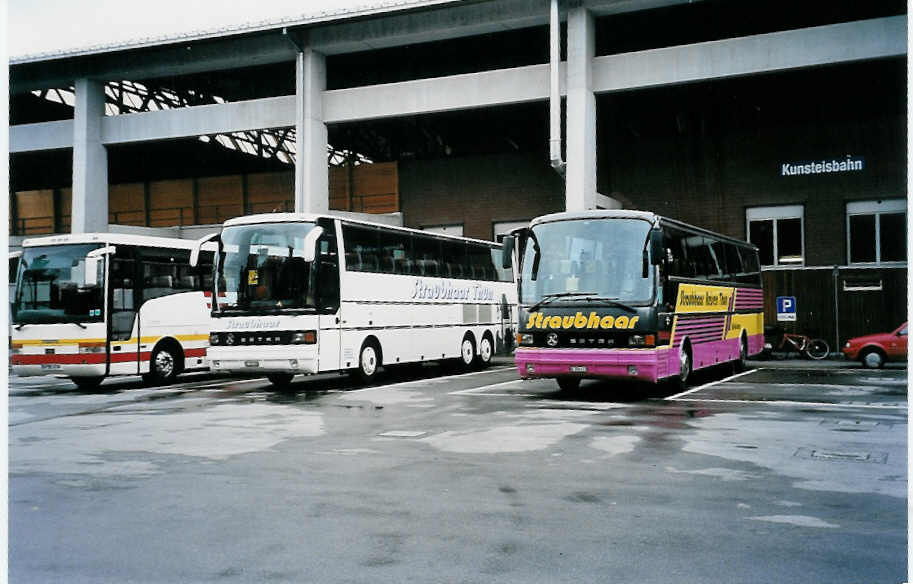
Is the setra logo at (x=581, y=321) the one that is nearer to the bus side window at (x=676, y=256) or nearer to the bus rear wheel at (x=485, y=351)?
the bus side window at (x=676, y=256)

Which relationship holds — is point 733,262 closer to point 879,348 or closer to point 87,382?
point 879,348

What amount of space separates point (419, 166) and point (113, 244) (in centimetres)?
1628

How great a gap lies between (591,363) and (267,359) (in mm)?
5843

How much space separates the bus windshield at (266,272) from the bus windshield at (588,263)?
4.13 m

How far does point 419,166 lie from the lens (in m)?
33.4

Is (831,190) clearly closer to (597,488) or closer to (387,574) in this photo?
(597,488)

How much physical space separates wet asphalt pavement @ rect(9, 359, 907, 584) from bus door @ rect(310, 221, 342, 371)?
8.45 ft

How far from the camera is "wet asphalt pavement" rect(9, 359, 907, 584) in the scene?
17.5ft

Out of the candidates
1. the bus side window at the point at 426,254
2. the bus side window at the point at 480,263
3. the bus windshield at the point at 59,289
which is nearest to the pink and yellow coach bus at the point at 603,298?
the bus side window at the point at 426,254

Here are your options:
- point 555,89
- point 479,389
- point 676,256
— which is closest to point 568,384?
point 479,389

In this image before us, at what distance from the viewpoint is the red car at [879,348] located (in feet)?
71.9

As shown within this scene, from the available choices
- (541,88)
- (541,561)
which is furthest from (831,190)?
(541,561)

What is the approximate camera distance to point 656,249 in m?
14.7

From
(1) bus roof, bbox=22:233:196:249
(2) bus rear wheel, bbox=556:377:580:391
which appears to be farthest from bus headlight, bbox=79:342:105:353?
(2) bus rear wheel, bbox=556:377:580:391
